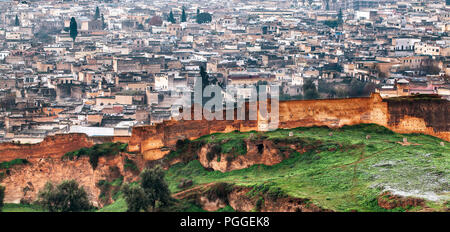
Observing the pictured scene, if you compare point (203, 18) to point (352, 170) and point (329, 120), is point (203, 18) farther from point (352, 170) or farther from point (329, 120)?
point (352, 170)

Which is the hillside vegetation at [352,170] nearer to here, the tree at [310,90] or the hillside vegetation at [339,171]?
the hillside vegetation at [339,171]

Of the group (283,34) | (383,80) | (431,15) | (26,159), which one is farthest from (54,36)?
(26,159)

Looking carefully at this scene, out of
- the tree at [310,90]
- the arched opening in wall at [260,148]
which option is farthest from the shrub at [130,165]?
the tree at [310,90]

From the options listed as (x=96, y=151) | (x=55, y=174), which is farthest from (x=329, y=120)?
(x=55, y=174)

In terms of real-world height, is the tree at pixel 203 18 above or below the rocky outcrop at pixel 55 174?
below

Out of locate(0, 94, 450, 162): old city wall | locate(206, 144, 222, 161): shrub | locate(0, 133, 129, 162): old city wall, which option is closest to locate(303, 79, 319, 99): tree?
locate(0, 94, 450, 162): old city wall
